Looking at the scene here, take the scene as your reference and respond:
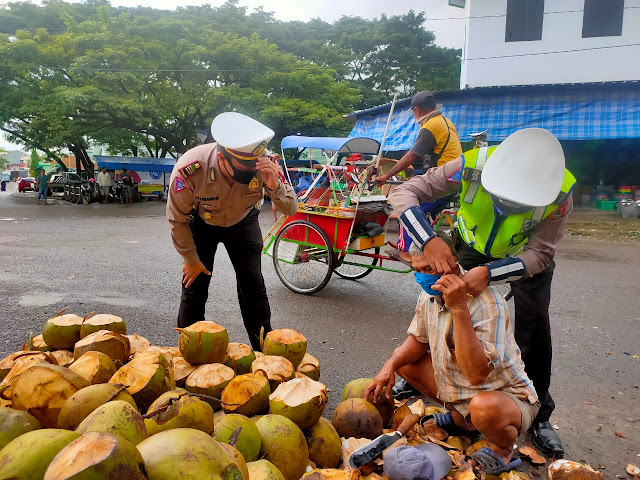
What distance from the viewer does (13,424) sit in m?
1.54

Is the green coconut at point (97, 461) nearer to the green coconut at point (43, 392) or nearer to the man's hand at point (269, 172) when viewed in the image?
the green coconut at point (43, 392)

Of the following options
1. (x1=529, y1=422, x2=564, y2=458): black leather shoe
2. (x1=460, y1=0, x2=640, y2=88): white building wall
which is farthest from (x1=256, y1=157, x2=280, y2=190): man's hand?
(x1=460, y1=0, x2=640, y2=88): white building wall

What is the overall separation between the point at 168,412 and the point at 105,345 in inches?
29.7

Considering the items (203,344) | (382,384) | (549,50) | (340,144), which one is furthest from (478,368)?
(549,50)

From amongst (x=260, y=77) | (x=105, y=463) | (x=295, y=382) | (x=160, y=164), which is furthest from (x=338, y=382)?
(x=160, y=164)

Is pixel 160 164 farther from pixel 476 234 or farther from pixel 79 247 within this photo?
pixel 476 234

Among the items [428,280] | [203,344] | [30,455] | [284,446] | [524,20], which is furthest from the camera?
[524,20]

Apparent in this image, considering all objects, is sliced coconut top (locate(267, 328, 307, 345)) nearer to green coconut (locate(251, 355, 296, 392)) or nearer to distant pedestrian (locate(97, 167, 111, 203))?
green coconut (locate(251, 355, 296, 392))

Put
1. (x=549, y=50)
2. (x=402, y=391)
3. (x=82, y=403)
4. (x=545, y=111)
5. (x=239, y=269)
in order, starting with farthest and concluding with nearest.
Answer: (x=549, y=50) < (x=545, y=111) < (x=239, y=269) < (x=402, y=391) < (x=82, y=403)

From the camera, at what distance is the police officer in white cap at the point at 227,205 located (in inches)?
114

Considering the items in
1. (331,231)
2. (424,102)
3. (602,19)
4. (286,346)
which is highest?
(602,19)

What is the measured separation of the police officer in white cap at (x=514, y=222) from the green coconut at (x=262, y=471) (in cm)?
104

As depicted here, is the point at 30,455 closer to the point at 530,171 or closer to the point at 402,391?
the point at 530,171

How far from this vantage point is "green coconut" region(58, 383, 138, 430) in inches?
65.7
